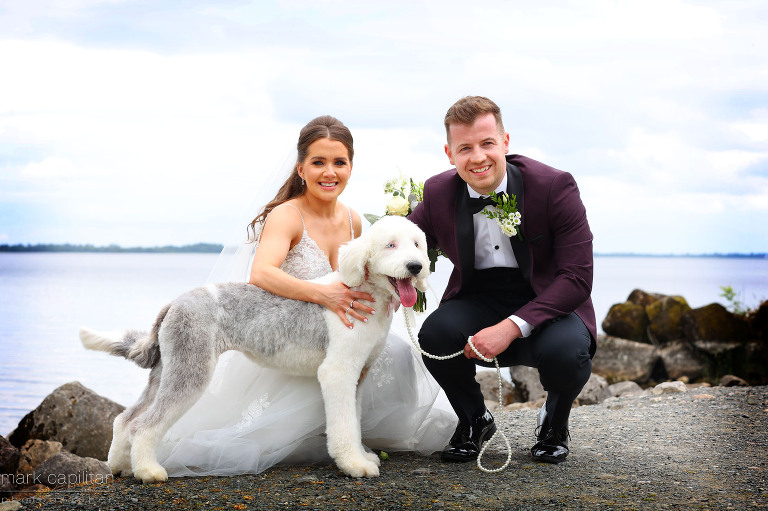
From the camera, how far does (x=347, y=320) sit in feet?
14.3

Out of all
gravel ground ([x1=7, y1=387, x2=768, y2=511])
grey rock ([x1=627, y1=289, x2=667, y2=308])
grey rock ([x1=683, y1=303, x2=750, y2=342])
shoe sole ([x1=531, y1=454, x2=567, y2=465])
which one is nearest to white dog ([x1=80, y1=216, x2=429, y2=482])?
gravel ground ([x1=7, y1=387, x2=768, y2=511])

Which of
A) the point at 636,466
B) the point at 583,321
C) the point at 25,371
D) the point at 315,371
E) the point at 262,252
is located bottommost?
the point at 25,371

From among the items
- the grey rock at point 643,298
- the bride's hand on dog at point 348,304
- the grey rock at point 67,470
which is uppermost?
the bride's hand on dog at point 348,304

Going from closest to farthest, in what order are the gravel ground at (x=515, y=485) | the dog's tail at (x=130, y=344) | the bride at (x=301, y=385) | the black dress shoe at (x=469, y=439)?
the gravel ground at (x=515, y=485), the dog's tail at (x=130, y=344), the bride at (x=301, y=385), the black dress shoe at (x=469, y=439)

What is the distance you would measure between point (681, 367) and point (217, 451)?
32.4 ft

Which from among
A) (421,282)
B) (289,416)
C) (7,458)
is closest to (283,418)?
(289,416)

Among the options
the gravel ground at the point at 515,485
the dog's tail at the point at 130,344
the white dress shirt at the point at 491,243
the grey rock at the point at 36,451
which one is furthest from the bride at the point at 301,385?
the grey rock at the point at 36,451

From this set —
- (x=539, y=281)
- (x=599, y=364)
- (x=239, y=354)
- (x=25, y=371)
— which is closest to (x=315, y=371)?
(x=239, y=354)

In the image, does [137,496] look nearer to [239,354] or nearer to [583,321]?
[239,354]

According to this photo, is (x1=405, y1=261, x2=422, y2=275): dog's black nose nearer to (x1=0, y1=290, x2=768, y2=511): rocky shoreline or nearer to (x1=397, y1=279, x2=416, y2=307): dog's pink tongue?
(x1=397, y1=279, x2=416, y2=307): dog's pink tongue

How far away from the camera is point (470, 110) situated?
4.64m

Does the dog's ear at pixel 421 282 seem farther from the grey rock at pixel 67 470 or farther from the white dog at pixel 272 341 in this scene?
the grey rock at pixel 67 470

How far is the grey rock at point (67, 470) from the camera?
5.75 meters

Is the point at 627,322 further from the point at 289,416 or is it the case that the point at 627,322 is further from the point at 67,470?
the point at 67,470
